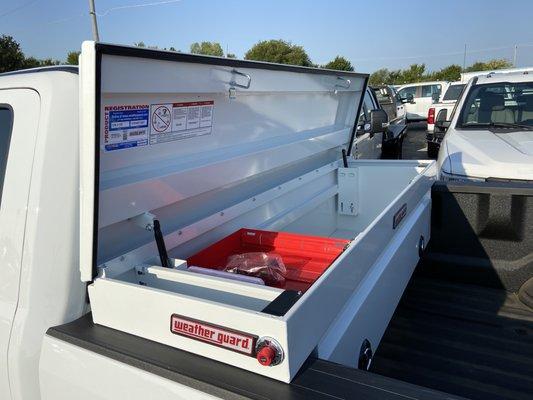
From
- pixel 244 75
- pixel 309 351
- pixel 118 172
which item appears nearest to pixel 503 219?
pixel 244 75

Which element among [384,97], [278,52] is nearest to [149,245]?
[384,97]

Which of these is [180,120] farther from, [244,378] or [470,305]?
[470,305]

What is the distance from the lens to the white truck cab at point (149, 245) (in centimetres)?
127

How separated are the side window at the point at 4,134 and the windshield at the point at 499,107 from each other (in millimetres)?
5086

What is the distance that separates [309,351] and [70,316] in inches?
31.1

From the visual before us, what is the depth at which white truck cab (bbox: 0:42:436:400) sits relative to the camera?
1266 mm

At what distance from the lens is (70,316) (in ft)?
4.91

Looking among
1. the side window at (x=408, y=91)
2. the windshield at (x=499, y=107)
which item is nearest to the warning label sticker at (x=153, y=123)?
the windshield at (x=499, y=107)

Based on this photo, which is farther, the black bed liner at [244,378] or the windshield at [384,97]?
the windshield at [384,97]

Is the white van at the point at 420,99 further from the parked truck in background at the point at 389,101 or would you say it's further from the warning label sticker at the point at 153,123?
the warning label sticker at the point at 153,123

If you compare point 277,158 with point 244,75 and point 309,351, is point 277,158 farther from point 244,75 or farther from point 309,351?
point 309,351

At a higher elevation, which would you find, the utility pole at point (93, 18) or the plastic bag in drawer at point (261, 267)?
A: the utility pole at point (93, 18)

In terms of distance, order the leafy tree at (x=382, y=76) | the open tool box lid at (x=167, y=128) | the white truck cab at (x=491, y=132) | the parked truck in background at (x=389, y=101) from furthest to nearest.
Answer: the leafy tree at (x=382, y=76), the parked truck in background at (x=389, y=101), the white truck cab at (x=491, y=132), the open tool box lid at (x=167, y=128)

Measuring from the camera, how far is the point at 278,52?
39.7 metres
